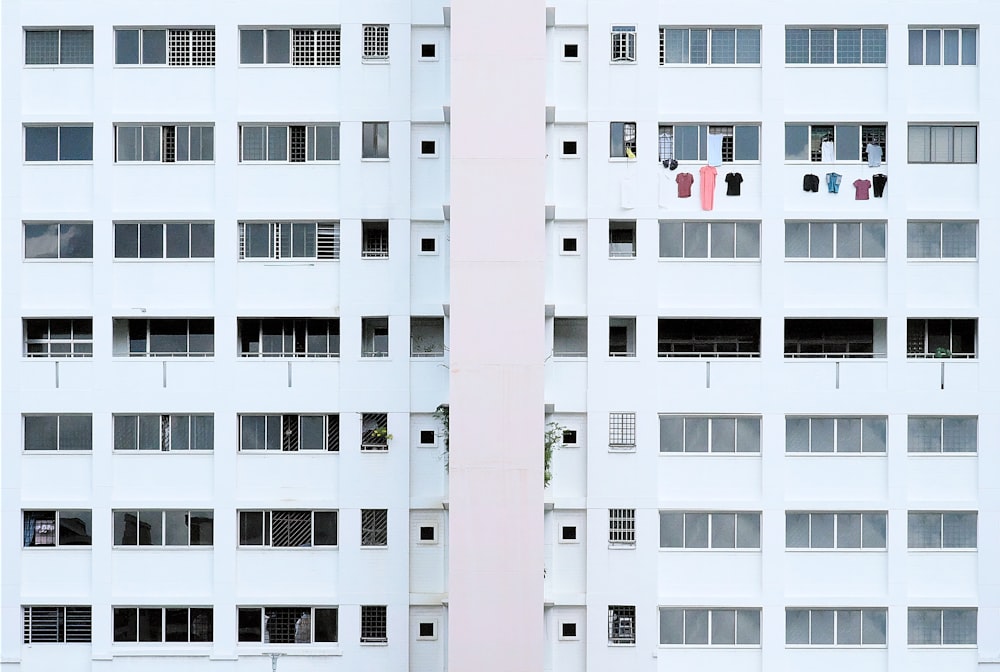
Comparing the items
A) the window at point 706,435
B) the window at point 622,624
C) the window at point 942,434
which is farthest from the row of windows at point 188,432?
the window at point 942,434

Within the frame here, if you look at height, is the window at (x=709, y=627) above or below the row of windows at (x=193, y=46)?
below

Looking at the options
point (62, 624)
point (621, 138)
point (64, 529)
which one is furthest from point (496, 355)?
point (62, 624)

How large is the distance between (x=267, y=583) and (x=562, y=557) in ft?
18.4

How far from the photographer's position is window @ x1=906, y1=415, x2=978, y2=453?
19984 millimetres

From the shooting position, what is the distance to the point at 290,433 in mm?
20109

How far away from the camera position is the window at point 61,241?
800 inches

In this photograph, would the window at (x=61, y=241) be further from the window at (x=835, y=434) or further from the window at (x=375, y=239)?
the window at (x=835, y=434)

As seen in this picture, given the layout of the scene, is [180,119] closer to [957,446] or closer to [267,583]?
[267,583]

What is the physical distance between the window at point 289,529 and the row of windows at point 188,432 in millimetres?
1241

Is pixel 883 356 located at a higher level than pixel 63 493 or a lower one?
higher

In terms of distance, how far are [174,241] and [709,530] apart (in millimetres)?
11646

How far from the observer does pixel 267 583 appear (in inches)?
784

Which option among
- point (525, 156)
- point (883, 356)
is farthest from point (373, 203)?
point (883, 356)

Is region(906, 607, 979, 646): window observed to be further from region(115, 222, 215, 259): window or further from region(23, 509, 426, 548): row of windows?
region(115, 222, 215, 259): window
